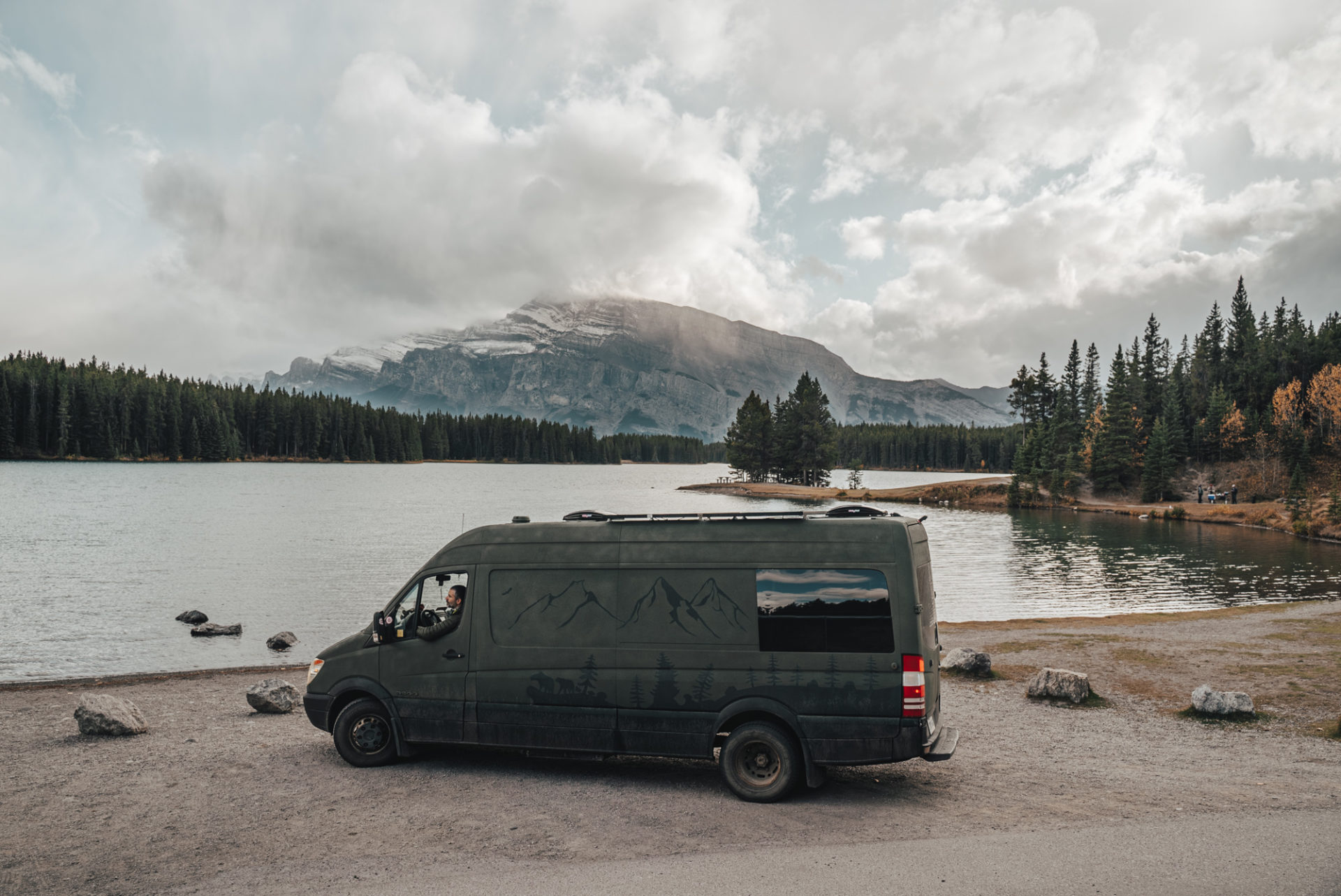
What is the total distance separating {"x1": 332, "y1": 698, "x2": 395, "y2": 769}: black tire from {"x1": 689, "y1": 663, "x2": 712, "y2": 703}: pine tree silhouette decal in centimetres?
452

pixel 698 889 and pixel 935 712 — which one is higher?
A: pixel 935 712

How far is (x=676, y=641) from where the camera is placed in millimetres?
9703

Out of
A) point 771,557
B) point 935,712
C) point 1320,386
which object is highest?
point 1320,386

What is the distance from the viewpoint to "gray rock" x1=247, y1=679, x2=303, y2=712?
1471 cm

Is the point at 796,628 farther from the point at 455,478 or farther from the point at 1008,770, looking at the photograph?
the point at 455,478

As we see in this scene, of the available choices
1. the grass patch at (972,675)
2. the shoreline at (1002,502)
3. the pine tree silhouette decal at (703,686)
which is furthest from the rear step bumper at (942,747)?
the shoreline at (1002,502)

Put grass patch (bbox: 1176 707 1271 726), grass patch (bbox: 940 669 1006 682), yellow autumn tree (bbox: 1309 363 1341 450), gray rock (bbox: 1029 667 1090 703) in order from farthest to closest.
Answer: yellow autumn tree (bbox: 1309 363 1341 450) < grass patch (bbox: 940 669 1006 682) < gray rock (bbox: 1029 667 1090 703) < grass patch (bbox: 1176 707 1271 726)

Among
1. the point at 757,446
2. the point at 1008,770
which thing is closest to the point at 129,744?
the point at 1008,770

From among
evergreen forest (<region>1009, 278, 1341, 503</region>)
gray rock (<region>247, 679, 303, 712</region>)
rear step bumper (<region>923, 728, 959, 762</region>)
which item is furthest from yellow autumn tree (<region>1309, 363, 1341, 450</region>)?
gray rock (<region>247, 679, 303, 712</region>)

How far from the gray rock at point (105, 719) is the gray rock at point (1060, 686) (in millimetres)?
16709

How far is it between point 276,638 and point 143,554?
84.8ft

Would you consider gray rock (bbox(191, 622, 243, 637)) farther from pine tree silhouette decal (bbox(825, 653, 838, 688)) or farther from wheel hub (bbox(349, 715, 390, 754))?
pine tree silhouette decal (bbox(825, 653, 838, 688))

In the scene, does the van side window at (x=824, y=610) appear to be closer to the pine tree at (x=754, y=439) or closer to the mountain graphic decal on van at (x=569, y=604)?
A: the mountain graphic decal on van at (x=569, y=604)

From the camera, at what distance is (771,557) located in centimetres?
953
